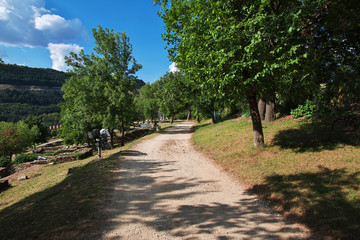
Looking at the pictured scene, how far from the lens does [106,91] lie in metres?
18.2

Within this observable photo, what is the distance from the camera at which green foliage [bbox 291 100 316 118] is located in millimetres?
11266

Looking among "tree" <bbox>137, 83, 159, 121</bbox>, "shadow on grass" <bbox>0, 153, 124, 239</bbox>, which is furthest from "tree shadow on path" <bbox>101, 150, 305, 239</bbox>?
"tree" <bbox>137, 83, 159, 121</bbox>

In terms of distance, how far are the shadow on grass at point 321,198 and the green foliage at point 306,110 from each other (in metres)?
7.24

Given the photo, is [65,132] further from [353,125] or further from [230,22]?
[353,125]

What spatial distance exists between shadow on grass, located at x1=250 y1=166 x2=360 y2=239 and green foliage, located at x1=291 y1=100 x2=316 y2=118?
23.8ft

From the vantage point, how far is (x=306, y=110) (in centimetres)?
1173

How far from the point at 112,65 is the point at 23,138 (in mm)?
19051

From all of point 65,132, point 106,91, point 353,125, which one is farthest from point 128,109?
point 353,125

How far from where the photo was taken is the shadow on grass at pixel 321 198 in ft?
10.7

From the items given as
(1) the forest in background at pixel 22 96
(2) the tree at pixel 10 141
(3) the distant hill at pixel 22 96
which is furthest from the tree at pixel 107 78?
(3) the distant hill at pixel 22 96

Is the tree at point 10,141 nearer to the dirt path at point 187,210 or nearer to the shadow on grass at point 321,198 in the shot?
the dirt path at point 187,210

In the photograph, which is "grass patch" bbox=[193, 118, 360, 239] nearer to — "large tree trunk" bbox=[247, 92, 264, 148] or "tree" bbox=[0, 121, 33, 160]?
"large tree trunk" bbox=[247, 92, 264, 148]

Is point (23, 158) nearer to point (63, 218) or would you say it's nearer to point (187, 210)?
point (63, 218)

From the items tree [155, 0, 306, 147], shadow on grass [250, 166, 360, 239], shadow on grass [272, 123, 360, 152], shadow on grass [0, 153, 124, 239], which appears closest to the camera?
shadow on grass [250, 166, 360, 239]
